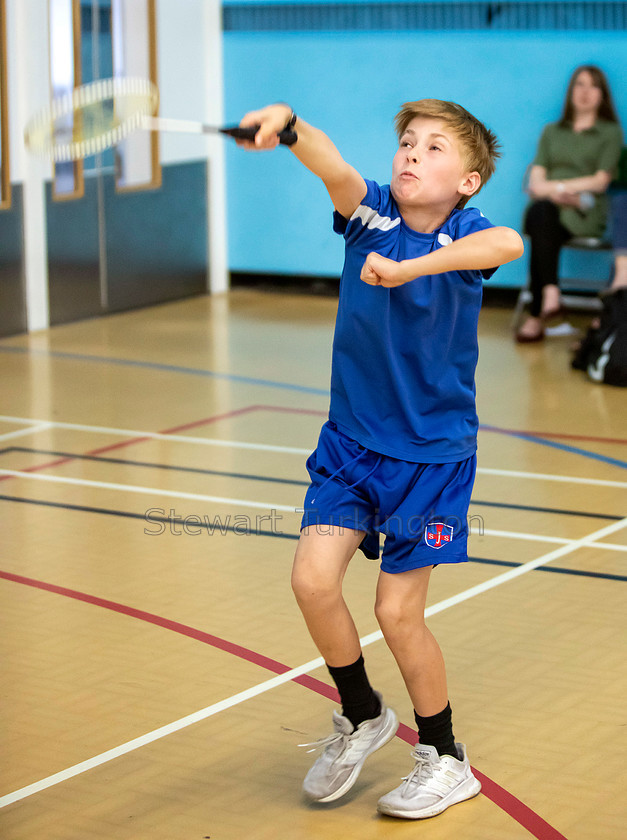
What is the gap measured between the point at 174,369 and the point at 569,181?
9.95ft

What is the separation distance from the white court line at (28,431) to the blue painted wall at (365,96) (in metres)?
4.40

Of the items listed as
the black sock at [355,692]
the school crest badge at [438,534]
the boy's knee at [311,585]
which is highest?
the school crest badge at [438,534]

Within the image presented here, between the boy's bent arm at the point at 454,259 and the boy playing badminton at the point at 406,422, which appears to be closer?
the boy's bent arm at the point at 454,259

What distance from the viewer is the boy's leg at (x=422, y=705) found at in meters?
2.69

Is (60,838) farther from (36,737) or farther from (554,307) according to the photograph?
(554,307)

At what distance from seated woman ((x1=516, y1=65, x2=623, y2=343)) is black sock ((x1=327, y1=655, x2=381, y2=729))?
579 centimetres

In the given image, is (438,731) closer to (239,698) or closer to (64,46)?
(239,698)

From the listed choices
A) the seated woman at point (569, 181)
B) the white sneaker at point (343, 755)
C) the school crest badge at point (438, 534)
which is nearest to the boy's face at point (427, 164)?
the school crest badge at point (438, 534)

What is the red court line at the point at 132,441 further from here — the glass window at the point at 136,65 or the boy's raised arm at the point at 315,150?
the glass window at the point at 136,65

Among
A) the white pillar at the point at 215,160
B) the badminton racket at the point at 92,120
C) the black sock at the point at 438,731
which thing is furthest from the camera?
the white pillar at the point at 215,160

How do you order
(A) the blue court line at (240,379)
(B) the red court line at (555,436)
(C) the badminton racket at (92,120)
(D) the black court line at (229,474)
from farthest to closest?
(B) the red court line at (555,436) → (A) the blue court line at (240,379) → (D) the black court line at (229,474) → (C) the badminton racket at (92,120)

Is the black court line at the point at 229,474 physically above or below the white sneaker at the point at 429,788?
below

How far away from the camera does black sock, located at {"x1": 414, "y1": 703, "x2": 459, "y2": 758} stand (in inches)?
109

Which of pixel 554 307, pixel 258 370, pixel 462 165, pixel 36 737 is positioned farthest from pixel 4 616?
pixel 554 307
